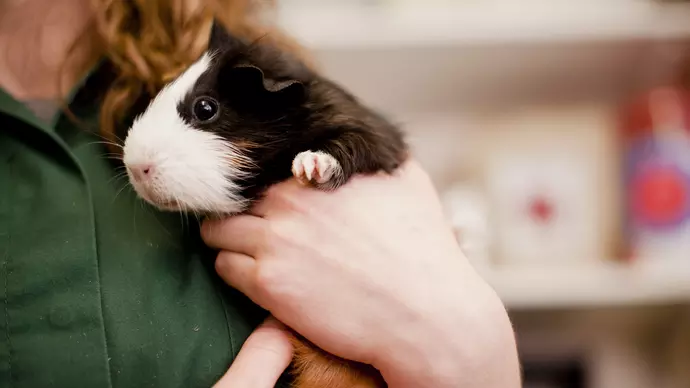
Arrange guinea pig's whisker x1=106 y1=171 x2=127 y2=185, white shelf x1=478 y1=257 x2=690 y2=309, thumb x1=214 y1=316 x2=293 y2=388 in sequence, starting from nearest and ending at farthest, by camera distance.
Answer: thumb x1=214 y1=316 x2=293 y2=388 → guinea pig's whisker x1=106 y1=171 x2=127 y2=185 → white shelf x1=478 y1=257 x2=690 y2=309

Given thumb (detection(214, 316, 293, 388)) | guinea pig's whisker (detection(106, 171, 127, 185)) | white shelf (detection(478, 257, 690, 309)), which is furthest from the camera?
white shelf (detection(478, 257, 690, 309))

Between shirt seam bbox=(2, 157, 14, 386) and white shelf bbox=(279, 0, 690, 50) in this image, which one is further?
white shelf bbox=(279, 0, 690, 50)

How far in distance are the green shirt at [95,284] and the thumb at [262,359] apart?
0.04 meters

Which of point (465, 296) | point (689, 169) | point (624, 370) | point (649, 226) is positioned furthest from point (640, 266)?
point (465, 296)

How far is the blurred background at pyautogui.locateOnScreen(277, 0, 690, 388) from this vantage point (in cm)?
113

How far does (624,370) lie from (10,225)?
1.29 metres

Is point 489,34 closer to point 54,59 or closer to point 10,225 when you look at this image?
point 54,59

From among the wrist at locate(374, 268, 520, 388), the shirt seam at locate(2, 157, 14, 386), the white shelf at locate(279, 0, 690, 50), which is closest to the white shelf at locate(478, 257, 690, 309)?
the white shelf at locate(279, 0, 690, 50)

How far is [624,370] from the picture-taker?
4.65 ft

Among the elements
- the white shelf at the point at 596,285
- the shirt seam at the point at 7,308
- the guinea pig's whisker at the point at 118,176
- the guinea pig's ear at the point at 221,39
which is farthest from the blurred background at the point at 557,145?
the shirt seam at the point at 7,308

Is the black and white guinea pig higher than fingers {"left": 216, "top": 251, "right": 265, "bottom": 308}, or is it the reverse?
the black and white guinea pig

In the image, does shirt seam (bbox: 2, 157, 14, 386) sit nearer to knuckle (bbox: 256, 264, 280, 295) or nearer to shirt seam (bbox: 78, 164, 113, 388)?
shirt seam (bbox: 78, 164, 113, 388)

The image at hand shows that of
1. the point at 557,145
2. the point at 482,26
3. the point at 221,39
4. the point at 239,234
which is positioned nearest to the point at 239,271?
the point at 239,234

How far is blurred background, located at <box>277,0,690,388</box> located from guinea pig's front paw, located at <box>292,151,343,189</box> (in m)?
0.47
